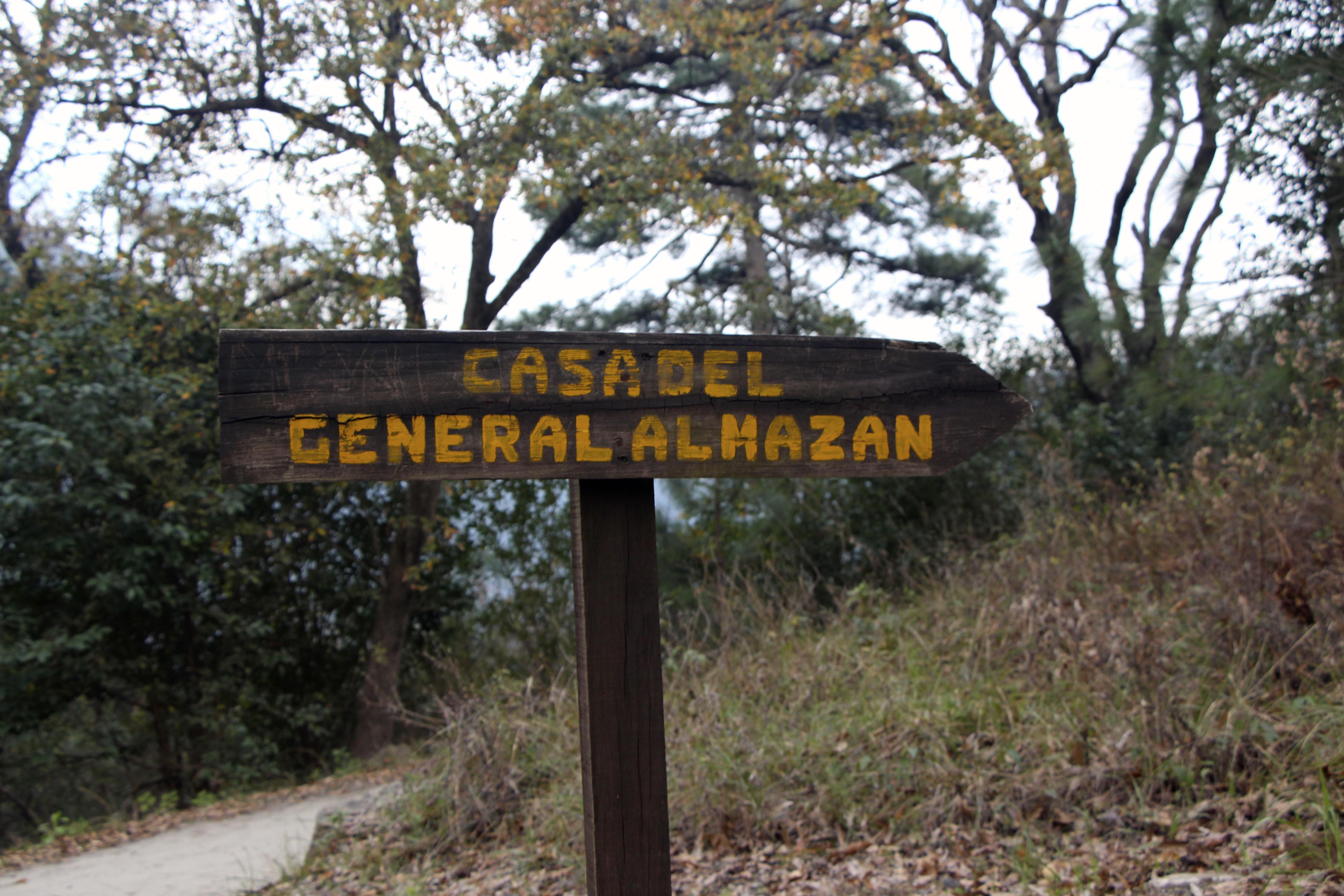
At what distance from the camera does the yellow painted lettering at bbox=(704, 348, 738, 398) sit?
2096 millimetres

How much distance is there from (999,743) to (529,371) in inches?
122

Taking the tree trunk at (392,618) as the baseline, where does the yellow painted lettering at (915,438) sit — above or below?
above

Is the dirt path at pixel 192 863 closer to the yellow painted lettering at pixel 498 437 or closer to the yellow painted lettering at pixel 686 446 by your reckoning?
the yellow painted lettering at pixel 498 437

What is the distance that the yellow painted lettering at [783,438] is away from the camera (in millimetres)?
2104

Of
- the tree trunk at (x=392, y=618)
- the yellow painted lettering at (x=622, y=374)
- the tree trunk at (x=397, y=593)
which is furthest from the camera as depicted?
the tree trunk at (x=392, y=618)

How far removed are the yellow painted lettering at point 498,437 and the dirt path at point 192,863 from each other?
3.63 m

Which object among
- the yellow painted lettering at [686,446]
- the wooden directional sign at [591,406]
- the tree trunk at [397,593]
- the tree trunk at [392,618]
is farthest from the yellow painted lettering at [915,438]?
the tree trunk at [392,618]

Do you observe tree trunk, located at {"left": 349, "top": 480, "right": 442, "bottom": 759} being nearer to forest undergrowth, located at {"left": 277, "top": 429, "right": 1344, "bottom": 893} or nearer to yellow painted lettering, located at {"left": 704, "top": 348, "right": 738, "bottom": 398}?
forest undergrowth, located at {"left": 277, "top": 429, "right": 1344, "bottom": 893}

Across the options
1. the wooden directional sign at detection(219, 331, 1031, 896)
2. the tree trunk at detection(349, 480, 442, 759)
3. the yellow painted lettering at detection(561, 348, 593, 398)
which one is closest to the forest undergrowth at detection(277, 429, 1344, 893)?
the wooden directional sign at detection(219, 331, 1031, 896)

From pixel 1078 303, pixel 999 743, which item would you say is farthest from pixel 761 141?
pixel 999 743

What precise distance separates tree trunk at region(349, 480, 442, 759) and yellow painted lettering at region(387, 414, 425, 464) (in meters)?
7.49

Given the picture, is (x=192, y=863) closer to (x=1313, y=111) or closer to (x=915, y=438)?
(x=915, y=438)

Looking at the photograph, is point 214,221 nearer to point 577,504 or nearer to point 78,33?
point 78,33

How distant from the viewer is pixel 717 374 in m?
2.10
